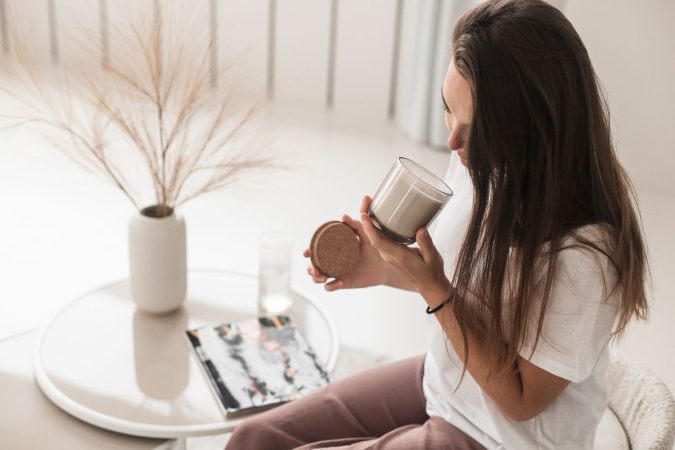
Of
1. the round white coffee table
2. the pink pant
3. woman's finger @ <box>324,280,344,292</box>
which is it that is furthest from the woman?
the round white coffee table

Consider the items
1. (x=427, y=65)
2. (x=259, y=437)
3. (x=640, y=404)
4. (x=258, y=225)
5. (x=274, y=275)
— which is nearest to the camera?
(x=259, y=437)

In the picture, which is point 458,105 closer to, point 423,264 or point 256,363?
point 423,264

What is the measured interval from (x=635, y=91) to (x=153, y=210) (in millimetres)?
2325

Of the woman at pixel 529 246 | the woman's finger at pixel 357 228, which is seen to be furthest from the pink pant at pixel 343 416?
the woman's finger at pixel 357 228

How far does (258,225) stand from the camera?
10.2ft

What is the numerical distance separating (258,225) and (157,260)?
1.42 metres

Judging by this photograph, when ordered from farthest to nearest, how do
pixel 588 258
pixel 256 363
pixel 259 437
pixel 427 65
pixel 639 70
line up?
pixel 427 65 → pixel 639 70 → pixel 256 363 → pixel 259 437 → pixel 588 258

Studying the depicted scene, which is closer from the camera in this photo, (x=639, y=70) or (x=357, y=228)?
(x=357, y=228)

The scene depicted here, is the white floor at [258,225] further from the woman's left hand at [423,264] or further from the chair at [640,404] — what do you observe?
the woman's left hand at [423,264]

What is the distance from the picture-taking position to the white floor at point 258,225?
2.56 metres

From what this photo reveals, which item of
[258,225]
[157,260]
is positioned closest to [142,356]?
[157,260]

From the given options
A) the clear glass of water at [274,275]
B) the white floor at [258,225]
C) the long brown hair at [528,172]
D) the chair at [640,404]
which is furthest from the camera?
the white floor at [258,225]

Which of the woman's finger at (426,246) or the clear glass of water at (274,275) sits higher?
the woman's finger at (426,246)

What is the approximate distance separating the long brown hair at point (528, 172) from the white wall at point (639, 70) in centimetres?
230
